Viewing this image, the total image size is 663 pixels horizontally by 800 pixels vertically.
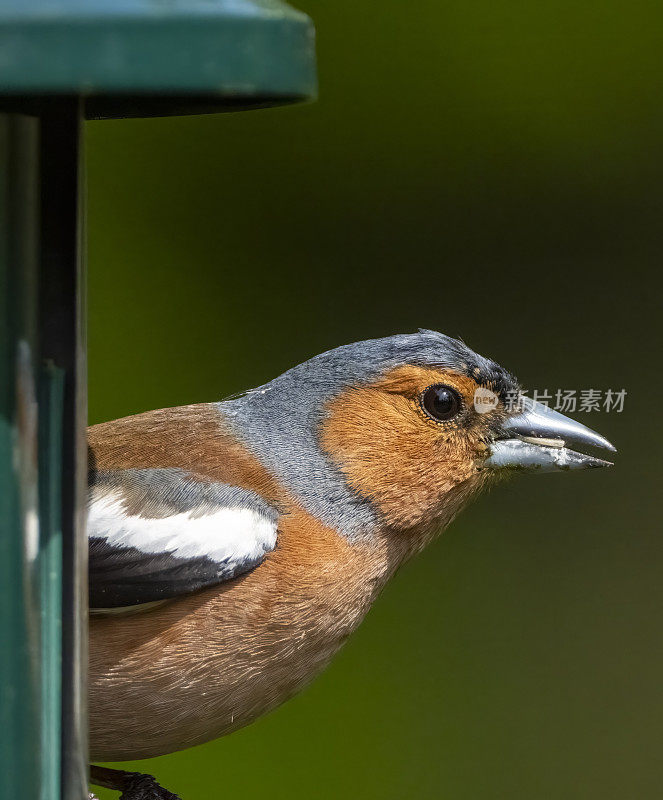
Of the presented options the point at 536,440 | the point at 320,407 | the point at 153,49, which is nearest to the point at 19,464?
the point at 153,49

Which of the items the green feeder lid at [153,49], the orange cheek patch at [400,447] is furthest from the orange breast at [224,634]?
the green feeder lid at [153,49]

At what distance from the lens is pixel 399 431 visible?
112 inches

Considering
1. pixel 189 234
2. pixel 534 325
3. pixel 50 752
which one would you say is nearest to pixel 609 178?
pixel 534 325

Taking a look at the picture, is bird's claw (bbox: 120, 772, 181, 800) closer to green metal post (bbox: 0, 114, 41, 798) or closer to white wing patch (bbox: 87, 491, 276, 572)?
white wing patch (bbox: 87, 491, 276, 572)

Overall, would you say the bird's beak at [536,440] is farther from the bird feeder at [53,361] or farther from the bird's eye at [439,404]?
the bird feeder at [53,361]

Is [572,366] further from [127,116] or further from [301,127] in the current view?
[127,116]

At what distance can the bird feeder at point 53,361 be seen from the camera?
1.37 m

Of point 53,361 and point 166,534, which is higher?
point 53,361

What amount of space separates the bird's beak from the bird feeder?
52.6 inches

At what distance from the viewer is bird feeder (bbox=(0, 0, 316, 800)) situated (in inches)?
53.8

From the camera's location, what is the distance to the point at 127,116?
77.4 inches

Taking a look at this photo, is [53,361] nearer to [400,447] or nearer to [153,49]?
[153,49]

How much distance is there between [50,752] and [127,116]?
0.94 metres

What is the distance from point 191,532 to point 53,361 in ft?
3.18
